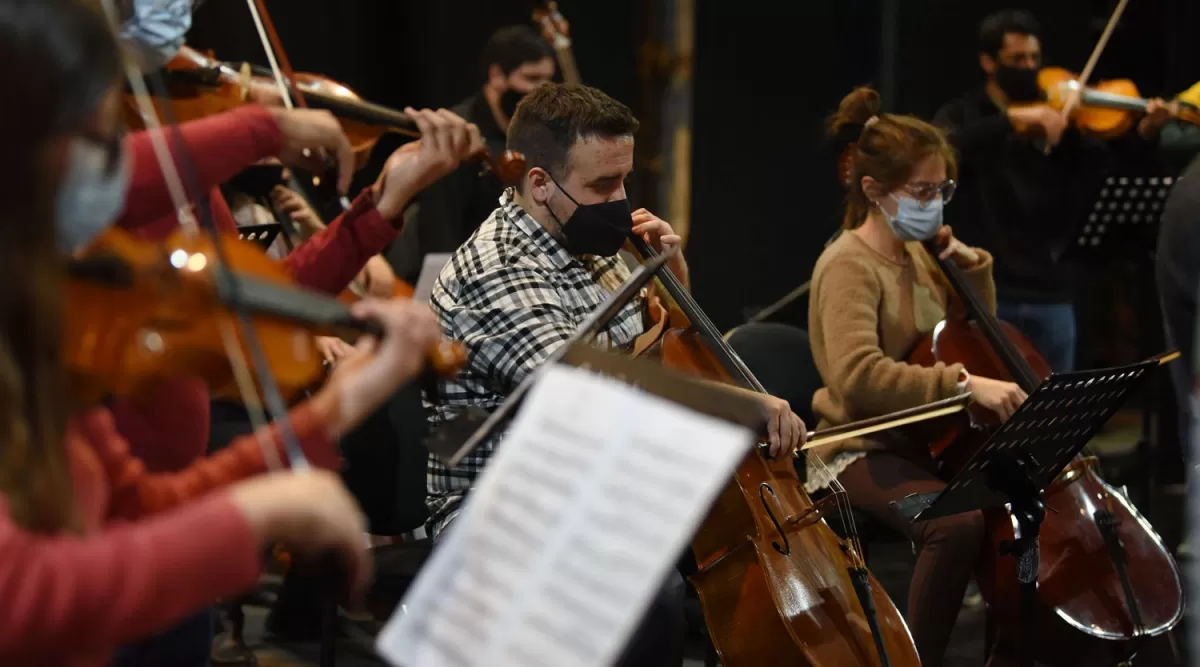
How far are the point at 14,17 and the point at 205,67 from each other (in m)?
1.04

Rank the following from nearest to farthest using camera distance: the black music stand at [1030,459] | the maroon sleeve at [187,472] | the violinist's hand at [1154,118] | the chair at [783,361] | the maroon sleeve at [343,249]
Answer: the maroon sleeve at [187,472] → the maroon sleeve at [343,249] → the black music stand at [1030,459] → the chair at [783,361] → the violinist's hand at [1154,118]

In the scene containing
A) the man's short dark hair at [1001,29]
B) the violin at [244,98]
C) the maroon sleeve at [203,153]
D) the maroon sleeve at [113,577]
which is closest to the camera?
the maroon sleeve at [113,577]

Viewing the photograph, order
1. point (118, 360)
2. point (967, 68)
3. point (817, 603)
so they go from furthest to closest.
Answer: point (967, 68) < point (817, 603) < point (118, 360)

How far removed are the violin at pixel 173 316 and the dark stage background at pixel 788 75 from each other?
13.1 feet

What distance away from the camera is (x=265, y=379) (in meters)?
1.19

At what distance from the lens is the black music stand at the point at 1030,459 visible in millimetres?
2100

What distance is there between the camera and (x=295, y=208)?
3.04m

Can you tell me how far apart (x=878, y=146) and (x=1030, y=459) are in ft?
3.09

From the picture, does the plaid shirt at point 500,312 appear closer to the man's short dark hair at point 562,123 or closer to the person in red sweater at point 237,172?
the man's short dark hair at point 562,123

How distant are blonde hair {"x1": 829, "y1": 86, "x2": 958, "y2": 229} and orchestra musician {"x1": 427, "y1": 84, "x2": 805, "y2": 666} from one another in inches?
28.3

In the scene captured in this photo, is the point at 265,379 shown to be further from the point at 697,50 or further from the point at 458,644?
the point at 697,50

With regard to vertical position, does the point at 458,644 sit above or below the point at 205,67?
below

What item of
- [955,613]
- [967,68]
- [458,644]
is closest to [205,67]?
[458,644]

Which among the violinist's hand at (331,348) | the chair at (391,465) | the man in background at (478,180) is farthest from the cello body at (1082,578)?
the man in background at (478,180)
